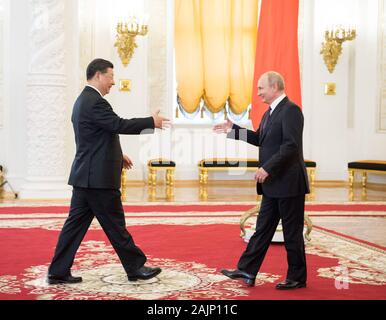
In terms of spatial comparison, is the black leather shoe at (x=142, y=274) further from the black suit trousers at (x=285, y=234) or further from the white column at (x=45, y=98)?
the white column at (x=45, y=98)

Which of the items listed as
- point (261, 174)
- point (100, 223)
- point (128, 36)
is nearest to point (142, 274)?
point (100, 223)

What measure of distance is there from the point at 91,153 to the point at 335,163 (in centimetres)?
945

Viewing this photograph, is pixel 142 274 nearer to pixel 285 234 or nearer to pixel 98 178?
pixel 98 178

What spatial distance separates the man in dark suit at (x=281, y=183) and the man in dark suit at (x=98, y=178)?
0.75 m

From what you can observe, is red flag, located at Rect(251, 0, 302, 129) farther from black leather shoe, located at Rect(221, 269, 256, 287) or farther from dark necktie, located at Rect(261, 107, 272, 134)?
black leather shoe, located at Rect(221, 269, 256, 287)

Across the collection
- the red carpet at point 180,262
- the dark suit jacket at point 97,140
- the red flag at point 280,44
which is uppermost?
the red flag at point 280,44

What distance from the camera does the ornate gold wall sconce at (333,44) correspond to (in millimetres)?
12711

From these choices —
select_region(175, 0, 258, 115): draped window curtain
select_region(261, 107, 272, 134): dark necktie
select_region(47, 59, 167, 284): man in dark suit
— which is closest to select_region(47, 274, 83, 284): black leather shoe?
select_region(47, 59, 167, 284): man in dark suit

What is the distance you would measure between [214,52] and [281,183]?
28.2 feet

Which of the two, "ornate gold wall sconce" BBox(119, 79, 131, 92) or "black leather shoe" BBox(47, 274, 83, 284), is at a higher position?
"ornate gold wall sconce" BBox(119, 79, 131, 92)

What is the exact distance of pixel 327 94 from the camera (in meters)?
13.3

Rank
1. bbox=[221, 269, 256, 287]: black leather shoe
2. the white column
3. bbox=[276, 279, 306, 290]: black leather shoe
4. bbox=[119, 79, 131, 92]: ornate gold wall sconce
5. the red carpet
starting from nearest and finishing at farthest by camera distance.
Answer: the red carpet → bbox=[276, 279, 306, 290]: black leather shoe → bbox=[221, 269, 256, 287]: black leather shoe → the white column → bbox=[119, 79, 131, 92]: ornate gold wall sconce

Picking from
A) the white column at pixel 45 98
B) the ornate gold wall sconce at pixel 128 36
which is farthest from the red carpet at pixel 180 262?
the ornate gold wall sconce at pixel 128 36

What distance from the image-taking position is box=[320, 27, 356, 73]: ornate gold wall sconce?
12711 mm
